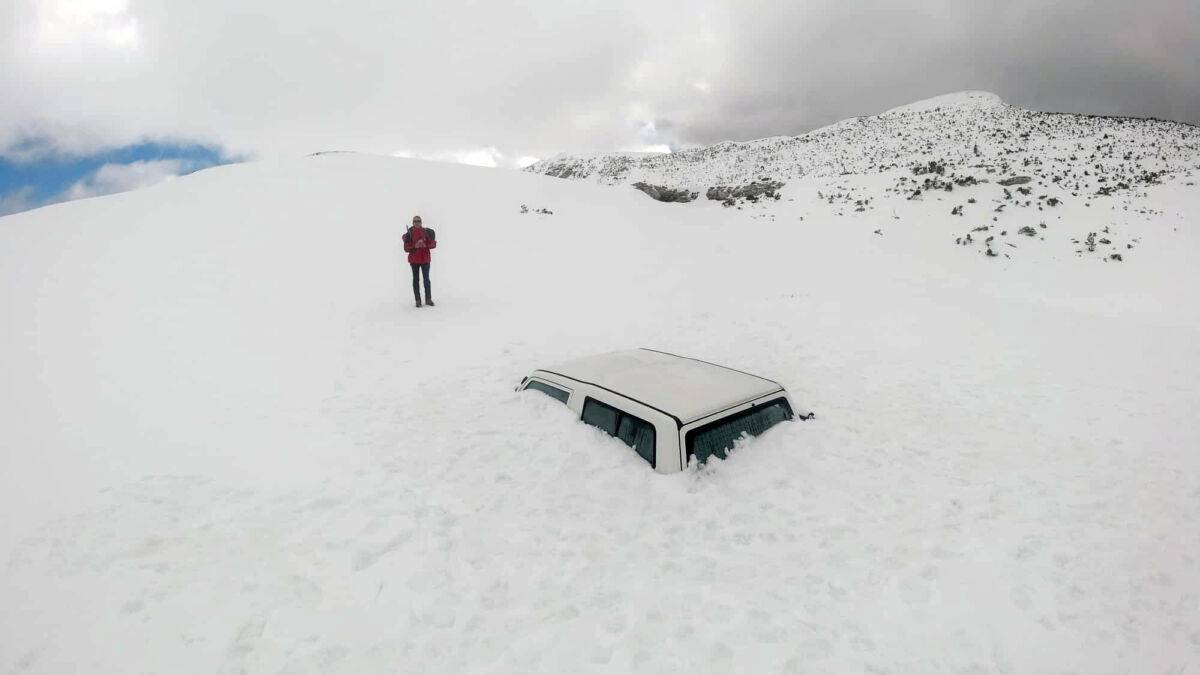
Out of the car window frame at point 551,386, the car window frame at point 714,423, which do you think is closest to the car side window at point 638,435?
the car window frame at point 714,423

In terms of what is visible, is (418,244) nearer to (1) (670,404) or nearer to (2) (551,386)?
(2) (551,386)

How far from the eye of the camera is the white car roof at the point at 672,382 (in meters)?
5.03

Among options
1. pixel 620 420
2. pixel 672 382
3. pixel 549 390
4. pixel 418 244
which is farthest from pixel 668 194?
pixel 620 420

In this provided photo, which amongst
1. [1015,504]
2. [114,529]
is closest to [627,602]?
[1015,504]

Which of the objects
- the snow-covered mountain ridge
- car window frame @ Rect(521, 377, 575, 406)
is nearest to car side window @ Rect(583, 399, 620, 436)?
car window frame @ Rect(521, 377, 575, 406)

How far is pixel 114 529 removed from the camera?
175 inches

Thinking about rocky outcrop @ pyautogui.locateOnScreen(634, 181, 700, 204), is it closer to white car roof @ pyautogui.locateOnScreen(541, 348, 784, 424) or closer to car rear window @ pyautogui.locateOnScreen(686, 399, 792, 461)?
white car roof @ pyautogui.locateOnScreen(541, 348, 784, 424)

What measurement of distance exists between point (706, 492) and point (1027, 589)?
2.46 m

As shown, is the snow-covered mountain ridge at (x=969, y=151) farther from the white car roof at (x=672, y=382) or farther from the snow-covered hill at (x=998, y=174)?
the white car roof at (x=672, y=382)

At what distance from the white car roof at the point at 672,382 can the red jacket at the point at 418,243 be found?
7.00m

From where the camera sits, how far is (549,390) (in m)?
6.59

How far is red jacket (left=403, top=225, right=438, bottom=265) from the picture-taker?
12055 mm

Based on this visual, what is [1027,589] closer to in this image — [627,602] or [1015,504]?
[1015,504]

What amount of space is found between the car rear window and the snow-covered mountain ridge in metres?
24.1
